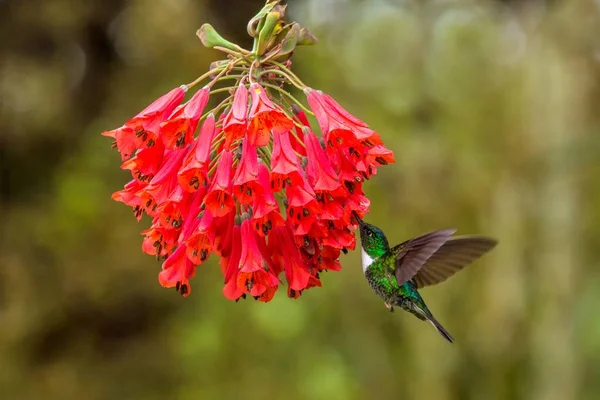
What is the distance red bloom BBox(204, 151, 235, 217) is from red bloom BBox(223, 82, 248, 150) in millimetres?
45

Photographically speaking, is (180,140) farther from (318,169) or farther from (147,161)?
(318,169)

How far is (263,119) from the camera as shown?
6.43ft

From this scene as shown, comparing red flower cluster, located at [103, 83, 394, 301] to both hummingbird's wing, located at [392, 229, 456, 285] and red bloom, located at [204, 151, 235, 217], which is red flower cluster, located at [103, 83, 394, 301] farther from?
hummingbird's wing, located at [392, 229, 456, 285]

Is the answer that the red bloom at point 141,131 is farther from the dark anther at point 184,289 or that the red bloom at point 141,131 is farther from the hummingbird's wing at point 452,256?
the hummingbird's wing at point 452,256

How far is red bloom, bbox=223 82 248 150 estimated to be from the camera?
1.97 m

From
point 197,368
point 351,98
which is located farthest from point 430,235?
point 197,368

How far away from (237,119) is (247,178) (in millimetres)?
172

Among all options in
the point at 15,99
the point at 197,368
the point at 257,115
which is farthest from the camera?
the point at 197,368

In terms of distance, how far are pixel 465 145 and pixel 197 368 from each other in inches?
172

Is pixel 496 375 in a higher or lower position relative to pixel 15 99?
lower

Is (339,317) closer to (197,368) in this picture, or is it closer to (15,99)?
(197,368)

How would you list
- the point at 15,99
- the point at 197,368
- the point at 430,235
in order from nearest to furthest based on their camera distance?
1. the point at 430,235
2. the point at 15,99
3. the point at 197,368

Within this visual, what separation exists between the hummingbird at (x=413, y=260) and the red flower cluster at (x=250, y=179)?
0.53 metres

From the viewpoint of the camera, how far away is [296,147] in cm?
235
